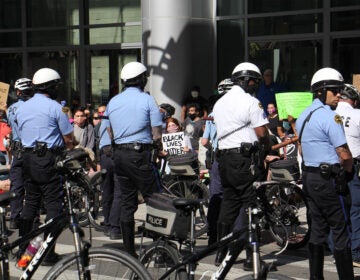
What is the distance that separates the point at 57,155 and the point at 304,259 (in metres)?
2.92

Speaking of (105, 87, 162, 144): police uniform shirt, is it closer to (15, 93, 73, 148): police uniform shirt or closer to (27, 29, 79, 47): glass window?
(15, 93, 73, 148): police uniform shirt

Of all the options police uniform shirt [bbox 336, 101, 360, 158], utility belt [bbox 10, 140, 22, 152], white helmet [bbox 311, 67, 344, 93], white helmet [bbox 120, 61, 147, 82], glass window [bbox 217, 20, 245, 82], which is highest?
glass window [bbox 217, 20, 245, 82]

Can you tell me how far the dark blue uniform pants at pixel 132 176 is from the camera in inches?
313

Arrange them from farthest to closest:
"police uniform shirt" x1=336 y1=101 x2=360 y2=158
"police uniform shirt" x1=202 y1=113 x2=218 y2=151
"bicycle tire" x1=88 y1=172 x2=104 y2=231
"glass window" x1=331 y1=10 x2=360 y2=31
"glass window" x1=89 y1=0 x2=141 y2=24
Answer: "glass window" x1=89 y1=0 x2=141 y2=24 → "glass window" x1=331 y1=10 x2=360 y2=31 → "bicycle tire" x1=88 y1=172 x2=104 y2=231 → "police uniform shirt" x1=202 y1=113 x2=218 y2=151 → "police uniform shirt" x1=336 y1=101 x2=360 y2=158

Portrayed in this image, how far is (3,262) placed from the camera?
577 cm

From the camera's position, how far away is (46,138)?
26.6 ft

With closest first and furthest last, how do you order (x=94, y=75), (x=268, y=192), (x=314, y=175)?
(x=314, y=175) < (x=268, y=192) < (x=94, y=75)

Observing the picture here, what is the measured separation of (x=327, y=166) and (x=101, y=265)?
232 cm

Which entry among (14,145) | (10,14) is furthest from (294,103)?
(10,14)

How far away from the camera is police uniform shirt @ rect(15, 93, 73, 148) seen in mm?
8055

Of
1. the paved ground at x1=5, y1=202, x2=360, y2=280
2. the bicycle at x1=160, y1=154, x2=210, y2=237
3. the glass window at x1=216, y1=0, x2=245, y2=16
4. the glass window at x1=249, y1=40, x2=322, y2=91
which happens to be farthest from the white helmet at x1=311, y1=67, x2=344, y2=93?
the glass window at x1=216, y1=0, x2=245, y2=16

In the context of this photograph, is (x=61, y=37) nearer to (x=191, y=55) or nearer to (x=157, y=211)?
(x=191, y=55)

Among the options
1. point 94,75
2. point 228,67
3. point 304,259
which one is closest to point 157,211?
point 304,259

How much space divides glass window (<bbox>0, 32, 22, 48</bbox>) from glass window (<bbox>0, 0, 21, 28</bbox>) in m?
0.21
